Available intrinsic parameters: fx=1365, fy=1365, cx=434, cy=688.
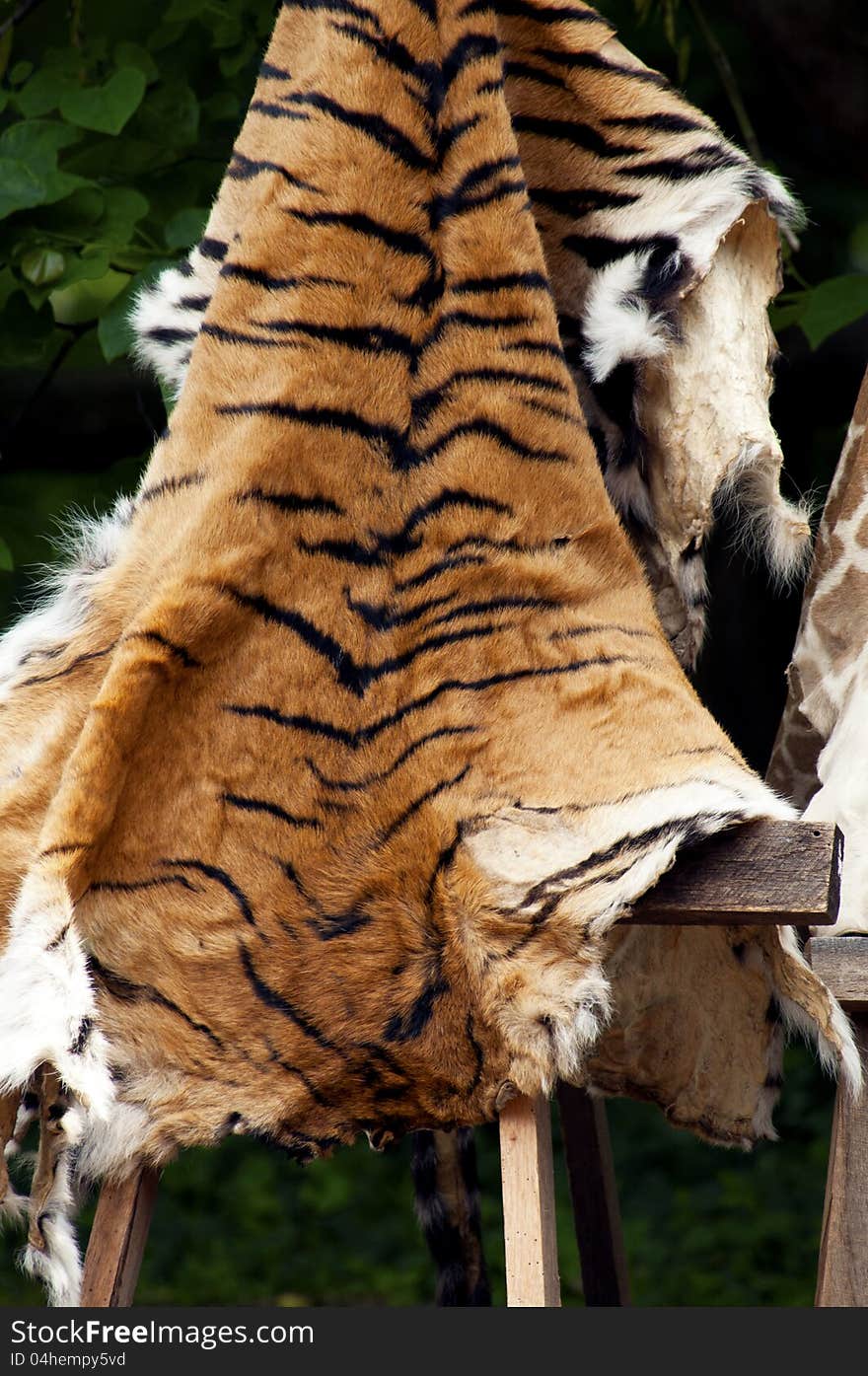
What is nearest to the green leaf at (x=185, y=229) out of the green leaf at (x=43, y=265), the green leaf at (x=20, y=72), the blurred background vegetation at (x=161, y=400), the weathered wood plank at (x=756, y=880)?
Answer: the blurred background vegetation at (x=161, y=400)

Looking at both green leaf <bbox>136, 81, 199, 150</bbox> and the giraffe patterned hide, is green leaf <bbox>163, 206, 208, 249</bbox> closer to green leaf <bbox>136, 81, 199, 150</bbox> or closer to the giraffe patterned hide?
green leaf <bbox>136, 81, 199, 150</bbox>

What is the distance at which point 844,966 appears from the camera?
0.81 m

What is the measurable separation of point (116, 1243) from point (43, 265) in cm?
88

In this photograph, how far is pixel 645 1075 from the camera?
92 centimetres

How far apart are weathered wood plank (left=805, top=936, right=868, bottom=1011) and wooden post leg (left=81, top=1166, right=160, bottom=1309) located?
0.41m

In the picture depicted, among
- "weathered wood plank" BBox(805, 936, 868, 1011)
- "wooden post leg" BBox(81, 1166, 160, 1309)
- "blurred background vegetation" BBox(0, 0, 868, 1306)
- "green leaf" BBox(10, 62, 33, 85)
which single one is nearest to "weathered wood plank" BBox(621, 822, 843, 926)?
"weathered wood plank" BBox(805, 936, 868, 1011)

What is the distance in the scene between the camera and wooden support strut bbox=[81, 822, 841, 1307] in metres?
0.70

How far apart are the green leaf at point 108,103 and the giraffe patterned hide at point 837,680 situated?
0.71 meters

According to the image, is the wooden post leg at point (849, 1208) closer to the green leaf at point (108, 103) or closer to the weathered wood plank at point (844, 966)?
the weathered wood plank at point (844, 966)

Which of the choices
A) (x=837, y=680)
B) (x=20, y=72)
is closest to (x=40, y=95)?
(x=20, y=72)

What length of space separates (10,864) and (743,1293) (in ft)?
5.91

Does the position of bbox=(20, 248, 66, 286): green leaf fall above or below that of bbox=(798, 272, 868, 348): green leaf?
above

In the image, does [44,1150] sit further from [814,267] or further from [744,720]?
[744,720]

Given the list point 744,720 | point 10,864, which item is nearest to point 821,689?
point 10,864
